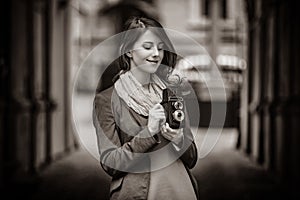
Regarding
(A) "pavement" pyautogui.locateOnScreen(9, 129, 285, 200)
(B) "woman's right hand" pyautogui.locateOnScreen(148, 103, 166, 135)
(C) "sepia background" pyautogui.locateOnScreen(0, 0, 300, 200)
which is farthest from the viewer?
(C) "sepia background" pyautogui.locateOnScreen(0, 0, 300, 200)

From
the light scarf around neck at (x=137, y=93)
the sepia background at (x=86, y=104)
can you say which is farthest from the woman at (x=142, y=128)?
the sepia background at (x=86, y=104)

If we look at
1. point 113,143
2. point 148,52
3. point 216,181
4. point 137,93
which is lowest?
point 216,181

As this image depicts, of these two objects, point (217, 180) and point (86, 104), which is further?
point (217, 180)

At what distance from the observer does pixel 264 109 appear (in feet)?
21.2

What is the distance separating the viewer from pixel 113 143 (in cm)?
130

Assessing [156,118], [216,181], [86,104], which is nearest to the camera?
[156,118]

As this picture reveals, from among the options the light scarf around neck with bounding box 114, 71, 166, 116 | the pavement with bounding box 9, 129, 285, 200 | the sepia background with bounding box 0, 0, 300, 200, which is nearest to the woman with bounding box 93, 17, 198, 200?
the light scarf around neck with bounding box 114, 71, 166, 116

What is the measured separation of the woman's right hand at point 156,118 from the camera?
4.17ft

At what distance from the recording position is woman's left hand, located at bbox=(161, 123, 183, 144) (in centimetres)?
128

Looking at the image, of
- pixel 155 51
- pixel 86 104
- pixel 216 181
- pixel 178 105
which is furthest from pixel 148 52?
pixel 216 181

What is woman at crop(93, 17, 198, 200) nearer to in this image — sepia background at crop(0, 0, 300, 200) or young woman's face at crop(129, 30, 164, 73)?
young woman's face at crop(129, 30, 164, 73)

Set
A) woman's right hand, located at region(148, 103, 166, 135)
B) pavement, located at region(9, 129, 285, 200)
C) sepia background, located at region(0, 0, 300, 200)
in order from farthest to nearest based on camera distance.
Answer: sepia background, located at region(0, 0, 300, 200) < pavement, located at region(9, 129, 285, 200) < woman's right hand, located at region(148, 103, 166, 135)

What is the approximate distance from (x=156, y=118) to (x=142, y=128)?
0.04 meters

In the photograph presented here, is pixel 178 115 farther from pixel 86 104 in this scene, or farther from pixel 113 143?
pixel 86 104
